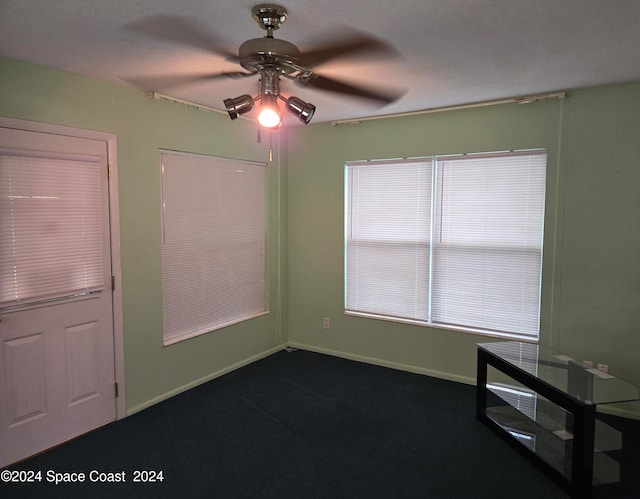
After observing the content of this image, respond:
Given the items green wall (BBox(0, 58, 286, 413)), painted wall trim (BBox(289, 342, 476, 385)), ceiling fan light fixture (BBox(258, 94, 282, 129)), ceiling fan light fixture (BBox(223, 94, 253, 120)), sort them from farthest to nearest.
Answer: painted wall trim (BBox(289, 342, 476, 385)), green wall (BBox(0, 58, 286, 413)), ceiling fan light fixture (BBox(223, 94, 253, 120)), ceiling fan light fixture (BBox(258, 94, 282, 129))

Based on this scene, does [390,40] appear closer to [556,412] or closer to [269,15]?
[269,15]

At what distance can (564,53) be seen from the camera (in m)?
2.42

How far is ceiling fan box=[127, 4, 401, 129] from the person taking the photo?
1913 mm

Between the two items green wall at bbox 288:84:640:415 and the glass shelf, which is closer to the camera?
the glass shelf

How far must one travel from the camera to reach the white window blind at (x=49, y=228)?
2.56 meters

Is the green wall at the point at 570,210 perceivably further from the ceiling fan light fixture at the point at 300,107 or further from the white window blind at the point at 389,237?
the ceiling fan light fixture at the point at 300,107

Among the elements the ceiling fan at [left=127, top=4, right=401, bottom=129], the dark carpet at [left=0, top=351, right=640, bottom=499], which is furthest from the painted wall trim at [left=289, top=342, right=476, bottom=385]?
the ceiling fan at [left=127, top=4, right=401, bottom=129]

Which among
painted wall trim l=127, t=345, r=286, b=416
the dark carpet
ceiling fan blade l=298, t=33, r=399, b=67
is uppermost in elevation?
ceiling fan blade l=298, t=33, r=399, b=67

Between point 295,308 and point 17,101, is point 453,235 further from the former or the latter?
point 17,101

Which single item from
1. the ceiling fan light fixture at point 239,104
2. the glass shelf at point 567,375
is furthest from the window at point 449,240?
the ceiling fan light fixture at point 239,104

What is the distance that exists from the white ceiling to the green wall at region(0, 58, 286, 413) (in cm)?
17

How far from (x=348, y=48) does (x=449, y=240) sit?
6.92 ft

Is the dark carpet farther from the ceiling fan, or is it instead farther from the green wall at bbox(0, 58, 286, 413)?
the ceiling fan

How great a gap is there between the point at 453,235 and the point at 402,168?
79cm
